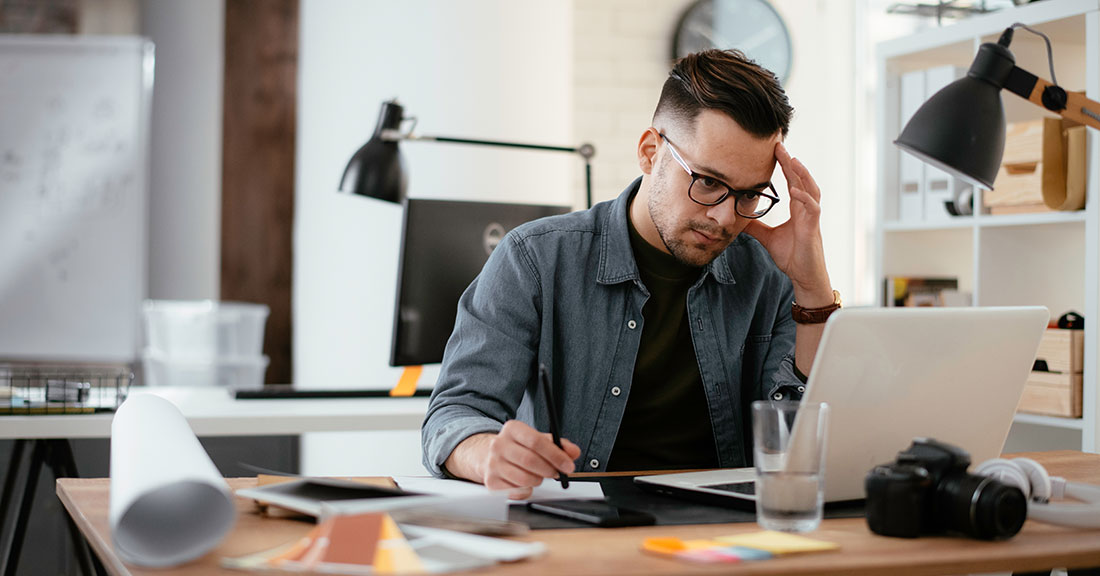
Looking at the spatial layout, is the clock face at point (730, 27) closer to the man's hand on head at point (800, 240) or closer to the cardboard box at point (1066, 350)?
the cardboard box at point (1066, 350)

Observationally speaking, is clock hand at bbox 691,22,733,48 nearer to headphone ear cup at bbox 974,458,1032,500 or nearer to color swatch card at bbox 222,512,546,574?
headphone ear cup at bbox 974,458,1032,500

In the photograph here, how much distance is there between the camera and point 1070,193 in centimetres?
216

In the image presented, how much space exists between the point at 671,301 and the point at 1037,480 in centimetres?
65

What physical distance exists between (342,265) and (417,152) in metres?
0.38

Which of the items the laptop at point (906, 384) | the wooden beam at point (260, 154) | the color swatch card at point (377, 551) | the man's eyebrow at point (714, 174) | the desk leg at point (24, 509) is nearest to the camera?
the color swatch card at point (377, 551)

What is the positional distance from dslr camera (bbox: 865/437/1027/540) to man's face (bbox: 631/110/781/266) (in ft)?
1.89

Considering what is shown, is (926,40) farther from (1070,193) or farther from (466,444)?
(466,444)

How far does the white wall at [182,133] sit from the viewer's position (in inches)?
175

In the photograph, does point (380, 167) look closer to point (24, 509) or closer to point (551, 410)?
point (24, 509)

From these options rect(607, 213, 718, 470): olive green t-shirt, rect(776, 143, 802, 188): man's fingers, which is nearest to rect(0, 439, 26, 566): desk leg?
rect(607, 213, 718, 470): olive green t-shirt

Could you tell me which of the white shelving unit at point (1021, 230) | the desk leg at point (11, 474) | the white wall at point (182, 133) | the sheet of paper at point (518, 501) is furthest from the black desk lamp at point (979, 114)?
the white wall at point (182, 133)

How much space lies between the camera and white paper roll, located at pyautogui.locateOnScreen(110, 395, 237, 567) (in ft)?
2.78

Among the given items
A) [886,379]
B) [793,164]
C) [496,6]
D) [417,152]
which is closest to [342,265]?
[417,152]

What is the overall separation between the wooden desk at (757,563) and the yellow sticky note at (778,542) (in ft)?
0.04
